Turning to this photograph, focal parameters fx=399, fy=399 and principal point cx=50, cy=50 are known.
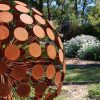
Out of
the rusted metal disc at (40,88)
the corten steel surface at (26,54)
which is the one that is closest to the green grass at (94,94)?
the corten steel surface at (26,54)

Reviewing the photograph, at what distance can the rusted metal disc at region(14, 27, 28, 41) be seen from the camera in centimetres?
435

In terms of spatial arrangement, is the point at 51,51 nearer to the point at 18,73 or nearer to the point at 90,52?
the point at 18,73

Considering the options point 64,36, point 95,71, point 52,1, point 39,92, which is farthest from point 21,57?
point 52,1

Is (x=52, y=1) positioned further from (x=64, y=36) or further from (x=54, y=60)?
(x=54, y=60)

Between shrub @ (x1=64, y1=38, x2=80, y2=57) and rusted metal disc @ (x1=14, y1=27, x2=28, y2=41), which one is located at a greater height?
rusted metal disc @ (x1=14, y1=27, x2=28, y2=41)

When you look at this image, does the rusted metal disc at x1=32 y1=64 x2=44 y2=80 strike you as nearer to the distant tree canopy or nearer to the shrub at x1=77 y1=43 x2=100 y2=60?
the shrub at x1=77 y1=43 x2=100 y2=60

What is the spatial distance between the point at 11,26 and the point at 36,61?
50 centimetres

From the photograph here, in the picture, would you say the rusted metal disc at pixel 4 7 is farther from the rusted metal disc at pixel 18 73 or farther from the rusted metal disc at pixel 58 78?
the rusted metal disc at pixel 58 78

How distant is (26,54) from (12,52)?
0.36 metres

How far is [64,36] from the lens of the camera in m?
28.2

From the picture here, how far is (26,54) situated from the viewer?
4.63m

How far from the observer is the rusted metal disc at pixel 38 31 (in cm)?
450

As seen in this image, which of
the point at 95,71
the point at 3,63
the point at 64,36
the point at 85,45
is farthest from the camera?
the point at 64,36

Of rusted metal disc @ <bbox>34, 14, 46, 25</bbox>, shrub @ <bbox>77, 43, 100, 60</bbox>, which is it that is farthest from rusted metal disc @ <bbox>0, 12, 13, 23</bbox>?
shrub @ <bbox>77, 43, 100, 60</bbox>
